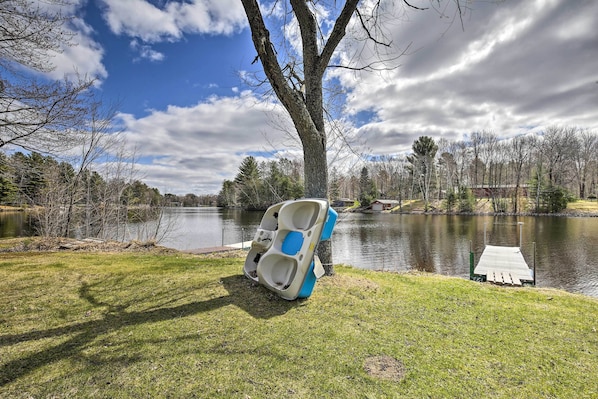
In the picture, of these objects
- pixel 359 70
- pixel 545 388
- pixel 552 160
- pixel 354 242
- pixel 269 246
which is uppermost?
pixel 552 160

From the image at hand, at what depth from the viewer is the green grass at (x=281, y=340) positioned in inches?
81.0

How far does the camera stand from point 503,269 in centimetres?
1036

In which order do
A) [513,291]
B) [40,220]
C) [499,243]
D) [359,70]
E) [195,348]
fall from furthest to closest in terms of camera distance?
[499,243]
[40,220]
[359,70]
[513,291]
[195,348]

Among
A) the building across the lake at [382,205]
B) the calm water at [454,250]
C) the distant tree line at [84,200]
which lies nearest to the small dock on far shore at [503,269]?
the calm water at [454,250]

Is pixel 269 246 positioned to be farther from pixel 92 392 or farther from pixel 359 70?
pixel 359 70

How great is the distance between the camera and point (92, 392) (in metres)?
1.96

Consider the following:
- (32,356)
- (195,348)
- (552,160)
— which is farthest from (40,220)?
(552,160)

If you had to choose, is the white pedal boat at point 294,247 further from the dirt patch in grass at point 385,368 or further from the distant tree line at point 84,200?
the distant tree line at point 84,200

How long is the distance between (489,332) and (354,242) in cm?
1638

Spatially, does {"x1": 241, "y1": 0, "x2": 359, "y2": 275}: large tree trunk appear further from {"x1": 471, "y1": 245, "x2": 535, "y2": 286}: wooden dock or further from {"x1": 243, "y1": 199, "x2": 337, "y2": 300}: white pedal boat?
{"x1": 471, "y1": 245, "x2": 535, "y2": 286}: wooden dock

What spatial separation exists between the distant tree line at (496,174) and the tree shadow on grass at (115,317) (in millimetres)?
31281

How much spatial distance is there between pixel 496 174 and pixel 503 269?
48.2 meters

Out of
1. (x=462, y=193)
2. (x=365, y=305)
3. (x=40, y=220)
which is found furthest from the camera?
(x=462, y=193)

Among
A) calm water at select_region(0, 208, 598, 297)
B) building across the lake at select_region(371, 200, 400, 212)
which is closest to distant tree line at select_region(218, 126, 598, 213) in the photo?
building across the lake at select_region(371, 200, 400, 212)
